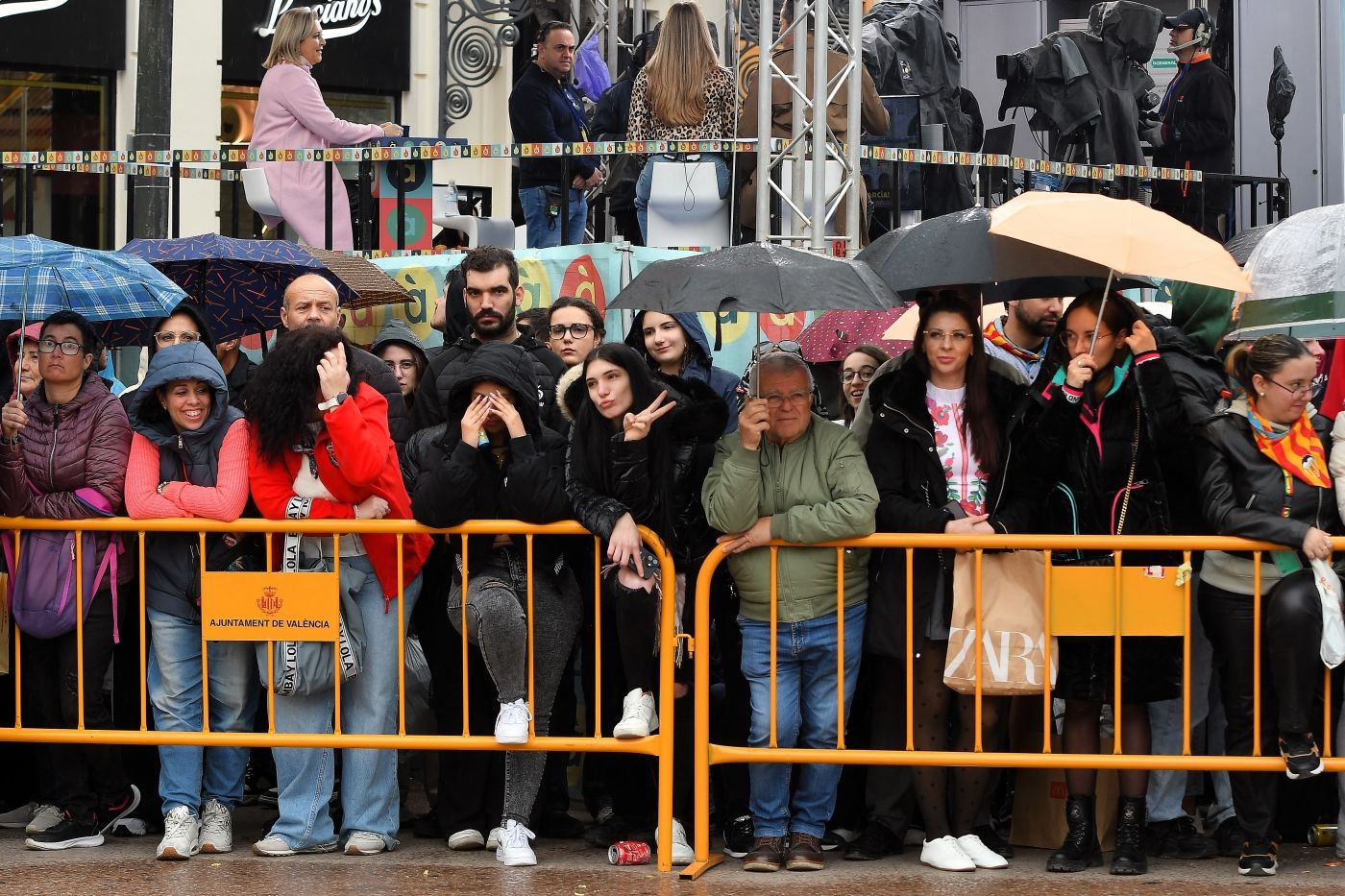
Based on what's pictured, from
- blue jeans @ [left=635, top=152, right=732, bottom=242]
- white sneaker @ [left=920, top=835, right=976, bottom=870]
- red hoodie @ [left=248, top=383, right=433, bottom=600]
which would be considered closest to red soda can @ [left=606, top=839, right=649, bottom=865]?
white sneaker @ [left=920, top=835, right=976, bottom=870]

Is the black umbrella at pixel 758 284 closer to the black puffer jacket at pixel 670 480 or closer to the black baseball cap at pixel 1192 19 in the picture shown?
the black puffer jacket at pixel 670 480

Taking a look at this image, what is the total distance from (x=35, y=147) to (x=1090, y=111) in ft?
31.0

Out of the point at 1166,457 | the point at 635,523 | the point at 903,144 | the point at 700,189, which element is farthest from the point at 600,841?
the point at 903,144

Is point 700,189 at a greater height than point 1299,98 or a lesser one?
lesser

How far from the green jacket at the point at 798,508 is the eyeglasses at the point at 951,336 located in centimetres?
48

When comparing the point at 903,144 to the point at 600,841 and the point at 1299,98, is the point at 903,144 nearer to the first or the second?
the point at 1299,98

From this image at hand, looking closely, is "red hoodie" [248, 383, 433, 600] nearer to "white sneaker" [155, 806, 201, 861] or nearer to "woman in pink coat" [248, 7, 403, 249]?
"white sneaker" [155, 806, 201, 861]

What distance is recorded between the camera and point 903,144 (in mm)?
13750

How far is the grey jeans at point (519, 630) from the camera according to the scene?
23.3 ft

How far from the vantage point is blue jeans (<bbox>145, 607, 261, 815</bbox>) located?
23.9 feet

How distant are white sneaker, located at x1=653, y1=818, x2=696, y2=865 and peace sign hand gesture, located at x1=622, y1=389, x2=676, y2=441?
144 cm

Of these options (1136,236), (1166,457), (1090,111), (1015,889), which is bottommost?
(1015,889)

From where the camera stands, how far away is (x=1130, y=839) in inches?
274

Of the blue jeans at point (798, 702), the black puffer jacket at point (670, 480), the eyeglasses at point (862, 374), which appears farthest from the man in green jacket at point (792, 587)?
the eyeglasses at point (862, 374)
